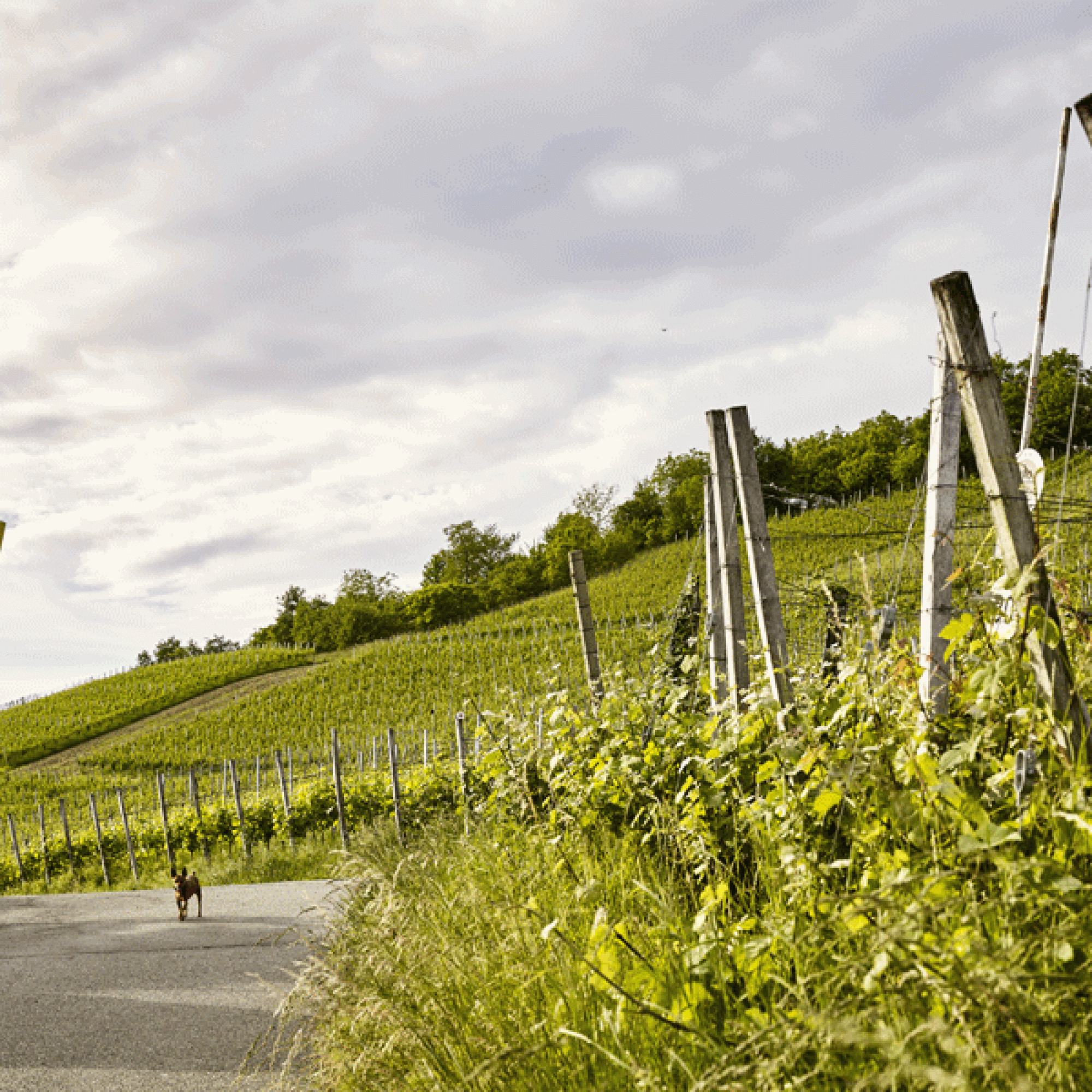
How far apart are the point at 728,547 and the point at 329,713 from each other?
108ft

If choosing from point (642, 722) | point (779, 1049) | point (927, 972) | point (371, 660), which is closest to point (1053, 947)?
point (927, 972)

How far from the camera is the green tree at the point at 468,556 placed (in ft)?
258

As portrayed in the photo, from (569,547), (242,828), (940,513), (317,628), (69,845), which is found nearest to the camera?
(940,513)

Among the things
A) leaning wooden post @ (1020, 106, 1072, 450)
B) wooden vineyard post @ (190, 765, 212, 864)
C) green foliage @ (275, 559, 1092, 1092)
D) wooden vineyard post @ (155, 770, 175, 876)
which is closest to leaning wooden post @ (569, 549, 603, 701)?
green foliage @ (275, 559, 1092, 1092)

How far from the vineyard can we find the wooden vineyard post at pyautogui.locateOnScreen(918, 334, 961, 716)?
11.0 feet

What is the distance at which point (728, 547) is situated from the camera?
5035 millimetres

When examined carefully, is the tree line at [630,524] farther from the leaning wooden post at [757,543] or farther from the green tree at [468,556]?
the leaning wooden post at [757,543]

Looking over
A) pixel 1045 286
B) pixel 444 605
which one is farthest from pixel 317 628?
pixel 1045 286

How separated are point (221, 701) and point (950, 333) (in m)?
45.5

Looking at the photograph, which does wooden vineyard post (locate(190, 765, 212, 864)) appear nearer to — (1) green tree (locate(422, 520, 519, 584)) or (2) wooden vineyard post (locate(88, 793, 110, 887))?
(2) wooden vineyard post (locate(88, 793, 110, 887))

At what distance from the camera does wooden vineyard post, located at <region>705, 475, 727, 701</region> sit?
17.2 feet

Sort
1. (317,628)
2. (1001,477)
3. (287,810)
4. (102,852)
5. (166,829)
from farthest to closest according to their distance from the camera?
(317,628) → (102,852) → (166,829) → (287,810) → (1001,477)

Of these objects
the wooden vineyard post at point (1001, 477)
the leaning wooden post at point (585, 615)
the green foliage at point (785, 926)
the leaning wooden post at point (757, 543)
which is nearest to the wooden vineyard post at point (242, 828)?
the leaning wooden post at point (585, 615)

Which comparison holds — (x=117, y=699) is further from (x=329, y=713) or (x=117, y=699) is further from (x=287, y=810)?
(x=287, y=810)
